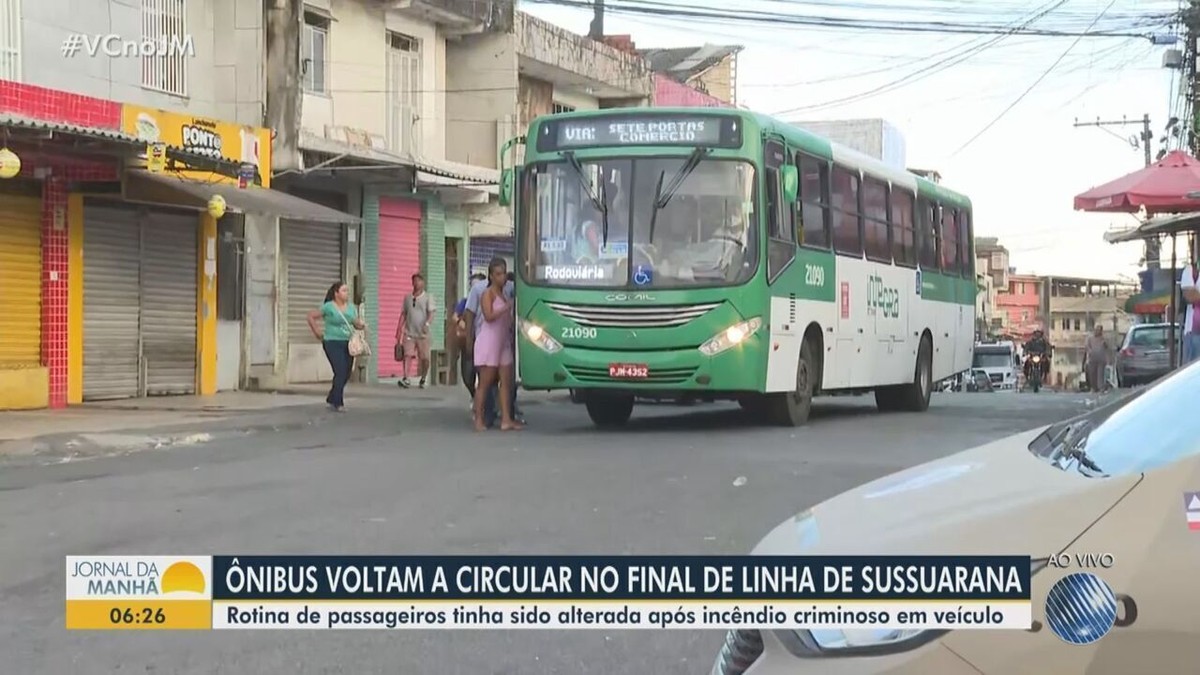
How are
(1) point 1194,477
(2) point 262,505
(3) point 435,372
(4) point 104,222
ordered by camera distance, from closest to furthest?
(1) point 1194,477 → (2) point 262,505 → (4) point 104,222 → (3) point 435,372

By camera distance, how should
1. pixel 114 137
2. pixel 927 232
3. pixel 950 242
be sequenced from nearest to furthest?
pixel 114 137 → pixel 927 232 → pixel 950 242

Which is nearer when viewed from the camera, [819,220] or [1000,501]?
[1000,501]

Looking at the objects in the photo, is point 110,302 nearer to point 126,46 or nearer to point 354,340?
point 126,46

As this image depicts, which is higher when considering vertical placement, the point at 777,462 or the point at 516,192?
the point at 516,192

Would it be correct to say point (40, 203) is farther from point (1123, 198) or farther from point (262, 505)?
point (1123, 198)

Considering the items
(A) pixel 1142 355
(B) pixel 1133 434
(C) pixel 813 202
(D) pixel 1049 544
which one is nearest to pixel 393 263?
(C) pixel 813 202

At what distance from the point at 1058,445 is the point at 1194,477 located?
3.47ft

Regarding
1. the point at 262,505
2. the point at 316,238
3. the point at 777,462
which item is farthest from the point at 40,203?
the point at 777,462

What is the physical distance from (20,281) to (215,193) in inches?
110

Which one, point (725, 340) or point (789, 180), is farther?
point (789, 180)

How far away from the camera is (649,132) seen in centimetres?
1324

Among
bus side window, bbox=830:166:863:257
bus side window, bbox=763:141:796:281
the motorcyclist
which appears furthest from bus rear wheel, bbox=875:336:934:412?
the motorcyclist

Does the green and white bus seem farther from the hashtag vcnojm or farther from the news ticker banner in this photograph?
the news ticker banner

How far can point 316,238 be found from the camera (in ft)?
74.4
